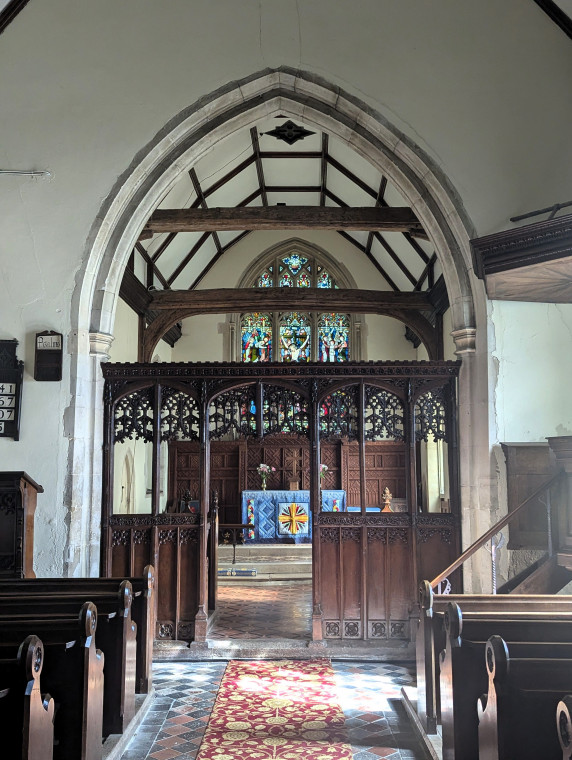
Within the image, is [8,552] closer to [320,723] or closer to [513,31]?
[320,723]

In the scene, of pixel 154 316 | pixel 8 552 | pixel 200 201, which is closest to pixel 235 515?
pixel 154 316

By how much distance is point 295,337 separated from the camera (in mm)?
14188

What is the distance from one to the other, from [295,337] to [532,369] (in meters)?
8.33

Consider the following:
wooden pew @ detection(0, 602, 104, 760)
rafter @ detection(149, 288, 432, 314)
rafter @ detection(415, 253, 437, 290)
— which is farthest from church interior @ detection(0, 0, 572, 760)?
rafter @ detection(149, 288, 432, 314)

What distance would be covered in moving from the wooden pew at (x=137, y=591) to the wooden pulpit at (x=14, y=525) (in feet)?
2.96

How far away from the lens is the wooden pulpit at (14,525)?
5371 millimetres

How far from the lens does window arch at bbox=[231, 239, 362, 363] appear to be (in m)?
13.9

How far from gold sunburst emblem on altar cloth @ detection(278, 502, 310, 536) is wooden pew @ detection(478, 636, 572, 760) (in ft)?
32.2

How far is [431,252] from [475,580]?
5.29m

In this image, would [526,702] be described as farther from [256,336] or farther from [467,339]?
[256,336]

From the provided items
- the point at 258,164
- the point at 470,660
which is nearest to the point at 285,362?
the point at 470,660

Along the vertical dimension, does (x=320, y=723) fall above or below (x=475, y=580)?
below

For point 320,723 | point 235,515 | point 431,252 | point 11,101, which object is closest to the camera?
point 320,723

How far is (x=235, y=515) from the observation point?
43.6 ft
